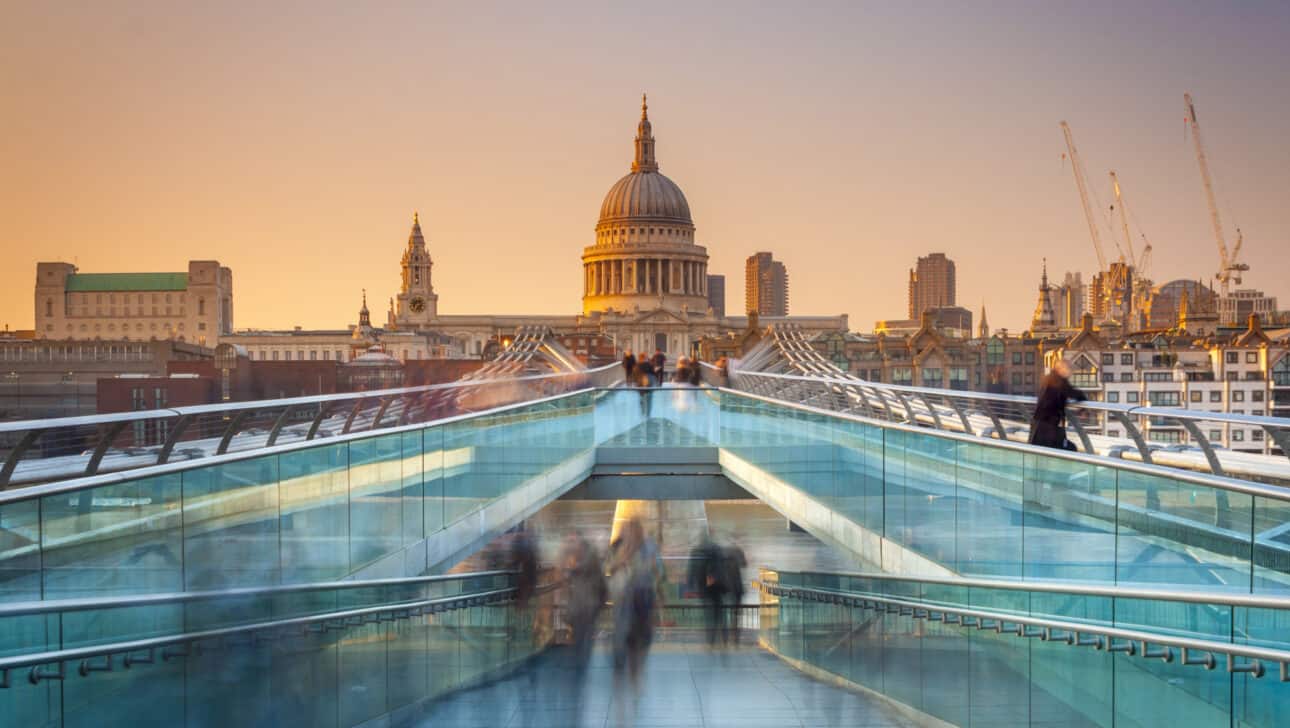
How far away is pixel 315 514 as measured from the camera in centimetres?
709

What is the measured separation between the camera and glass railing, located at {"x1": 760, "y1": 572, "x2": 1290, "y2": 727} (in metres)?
4.25

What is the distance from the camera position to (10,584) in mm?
4488

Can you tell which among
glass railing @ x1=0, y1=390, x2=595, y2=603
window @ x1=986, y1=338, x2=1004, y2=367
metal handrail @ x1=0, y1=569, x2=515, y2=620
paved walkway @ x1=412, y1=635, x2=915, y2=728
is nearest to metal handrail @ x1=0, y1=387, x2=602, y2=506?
glass railing @ x1=0, y1=390, x2=595, y2=603

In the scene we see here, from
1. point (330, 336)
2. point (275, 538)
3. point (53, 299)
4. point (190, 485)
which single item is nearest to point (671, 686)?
point (275, 538)

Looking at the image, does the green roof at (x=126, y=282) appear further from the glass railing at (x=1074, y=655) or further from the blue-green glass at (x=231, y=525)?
the glass railing at (x=1074, y=655)

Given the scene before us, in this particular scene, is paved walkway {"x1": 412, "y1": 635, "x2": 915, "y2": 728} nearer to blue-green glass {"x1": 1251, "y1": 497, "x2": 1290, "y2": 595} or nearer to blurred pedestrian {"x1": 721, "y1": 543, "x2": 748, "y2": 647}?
blue-green glass {"x1": 1251, "y1": 497, "x2": 1290, "y2": 595}

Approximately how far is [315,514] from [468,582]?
3.98 meters

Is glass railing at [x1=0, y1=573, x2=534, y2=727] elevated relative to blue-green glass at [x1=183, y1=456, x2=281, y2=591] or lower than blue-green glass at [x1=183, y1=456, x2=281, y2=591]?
Answer: lower

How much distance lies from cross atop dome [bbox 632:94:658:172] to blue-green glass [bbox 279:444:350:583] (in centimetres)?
14497

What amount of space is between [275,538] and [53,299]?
173m

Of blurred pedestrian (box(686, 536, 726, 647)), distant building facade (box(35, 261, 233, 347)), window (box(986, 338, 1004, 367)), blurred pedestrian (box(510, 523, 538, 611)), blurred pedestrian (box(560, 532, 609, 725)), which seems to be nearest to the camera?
blurred pedestrian (box(560, 532, 609, 725))

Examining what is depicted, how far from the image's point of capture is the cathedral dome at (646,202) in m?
143

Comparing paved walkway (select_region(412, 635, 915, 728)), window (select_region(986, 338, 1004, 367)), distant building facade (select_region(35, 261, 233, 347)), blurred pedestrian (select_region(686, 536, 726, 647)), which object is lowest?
blurred pedestrian (select_region(686, 536, 726, 647))

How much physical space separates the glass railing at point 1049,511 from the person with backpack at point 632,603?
2144mm
